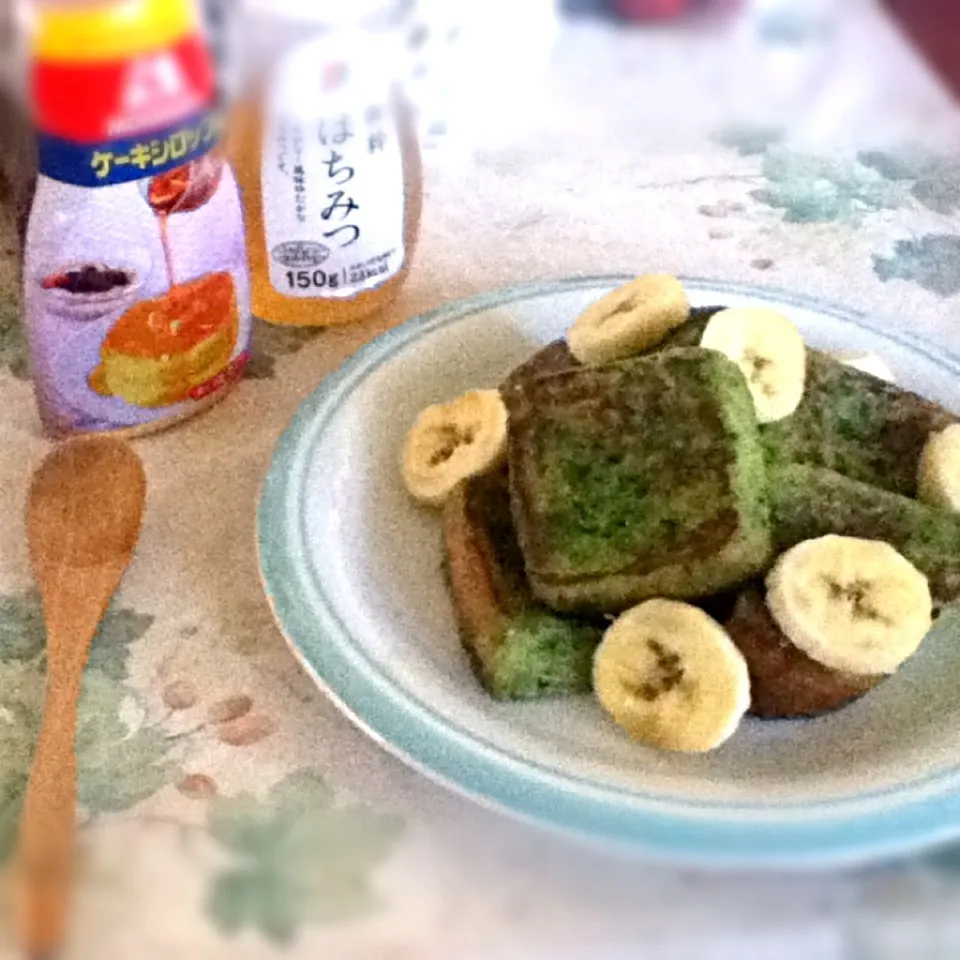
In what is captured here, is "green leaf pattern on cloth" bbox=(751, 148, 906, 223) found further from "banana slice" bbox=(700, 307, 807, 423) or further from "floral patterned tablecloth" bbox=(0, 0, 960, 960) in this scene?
"banana slice" bbox=(700, 307, 807, 423)

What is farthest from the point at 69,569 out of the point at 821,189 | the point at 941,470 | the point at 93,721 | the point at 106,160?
the point at 821,189

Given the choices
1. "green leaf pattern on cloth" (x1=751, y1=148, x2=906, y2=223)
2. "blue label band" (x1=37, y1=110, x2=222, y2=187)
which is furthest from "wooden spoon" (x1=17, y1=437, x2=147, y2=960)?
"green leaf pattern on cloth" (x1=751, y1=148, x2=906, y2=223)

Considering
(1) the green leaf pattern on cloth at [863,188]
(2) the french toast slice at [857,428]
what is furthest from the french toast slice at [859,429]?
(1) the green leaf pattern on cloth at [863,188]

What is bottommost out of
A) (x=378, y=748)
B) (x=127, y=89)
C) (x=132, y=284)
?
(x=378, y=748)

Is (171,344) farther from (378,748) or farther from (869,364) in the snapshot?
(869,364)

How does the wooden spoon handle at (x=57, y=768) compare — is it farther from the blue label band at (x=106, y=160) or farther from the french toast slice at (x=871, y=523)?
the french toast slice at (x=871, y=523)
